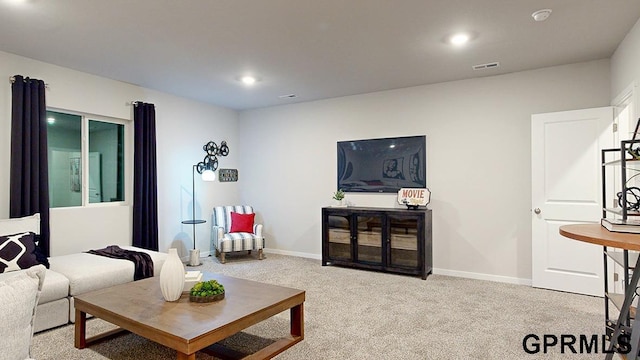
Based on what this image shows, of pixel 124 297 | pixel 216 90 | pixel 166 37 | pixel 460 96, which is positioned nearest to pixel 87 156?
pixel 216 90

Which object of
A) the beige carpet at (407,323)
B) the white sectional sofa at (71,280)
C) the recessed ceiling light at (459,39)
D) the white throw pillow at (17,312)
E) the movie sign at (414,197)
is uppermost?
the recessed ceiling light at (459,39)

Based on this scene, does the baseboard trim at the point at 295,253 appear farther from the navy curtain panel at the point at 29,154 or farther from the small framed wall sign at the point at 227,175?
the navy curtain panel at the point at 29,154

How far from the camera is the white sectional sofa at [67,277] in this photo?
304 cm

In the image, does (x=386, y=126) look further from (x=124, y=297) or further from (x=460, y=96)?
(x=124, y=297)

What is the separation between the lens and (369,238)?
5.05 m

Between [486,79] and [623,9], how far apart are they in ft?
5.85

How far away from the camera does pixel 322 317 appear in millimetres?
3293

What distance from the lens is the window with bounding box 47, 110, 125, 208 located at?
14.3ft

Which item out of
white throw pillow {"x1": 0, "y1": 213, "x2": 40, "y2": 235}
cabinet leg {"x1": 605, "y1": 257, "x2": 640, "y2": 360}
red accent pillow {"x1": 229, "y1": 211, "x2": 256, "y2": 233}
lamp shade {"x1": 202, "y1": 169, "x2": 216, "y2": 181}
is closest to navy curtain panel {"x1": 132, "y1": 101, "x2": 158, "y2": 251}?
lamp shade {"x1": 202, "y1": 169, "x2": 216, "y2": 181}

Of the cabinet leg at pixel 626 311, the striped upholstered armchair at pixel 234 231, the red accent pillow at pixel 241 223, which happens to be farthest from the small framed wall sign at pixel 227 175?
the cabinet leg at pixel 626 311

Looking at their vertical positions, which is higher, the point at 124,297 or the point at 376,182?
the point at 376,182

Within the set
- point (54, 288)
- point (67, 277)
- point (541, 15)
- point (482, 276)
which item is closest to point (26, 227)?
point (67, 277)

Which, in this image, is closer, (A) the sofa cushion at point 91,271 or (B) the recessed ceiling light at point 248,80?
(A) the sofa cushion at point 91,271

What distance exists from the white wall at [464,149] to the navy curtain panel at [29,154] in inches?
131
